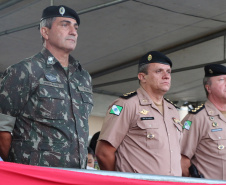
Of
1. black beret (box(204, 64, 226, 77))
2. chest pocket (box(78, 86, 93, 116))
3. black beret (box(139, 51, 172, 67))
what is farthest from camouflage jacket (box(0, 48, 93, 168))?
black beret (box(204, 64, 226, 77))

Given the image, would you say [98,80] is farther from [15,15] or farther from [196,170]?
[196,170]

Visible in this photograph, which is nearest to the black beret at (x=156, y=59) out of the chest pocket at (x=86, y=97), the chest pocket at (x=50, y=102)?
the chest pocket at (x=86, y=97)

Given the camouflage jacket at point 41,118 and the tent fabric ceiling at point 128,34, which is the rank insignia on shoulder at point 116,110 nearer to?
the camouflage jacket at point 41,118

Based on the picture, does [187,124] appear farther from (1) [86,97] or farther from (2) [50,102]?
(2) [50,102]

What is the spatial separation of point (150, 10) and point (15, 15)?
1.69m

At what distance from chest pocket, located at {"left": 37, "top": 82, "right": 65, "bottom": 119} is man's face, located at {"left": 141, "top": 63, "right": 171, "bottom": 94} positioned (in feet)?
3.31

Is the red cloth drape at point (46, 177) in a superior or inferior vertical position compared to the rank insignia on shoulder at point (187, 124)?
inferior

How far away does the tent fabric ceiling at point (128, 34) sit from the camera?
5590 mm

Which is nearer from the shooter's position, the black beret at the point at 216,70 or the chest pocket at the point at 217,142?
the chest pocket at the point at 217,142

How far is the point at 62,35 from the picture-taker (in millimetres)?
2709

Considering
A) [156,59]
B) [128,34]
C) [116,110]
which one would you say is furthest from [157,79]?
[128,34]

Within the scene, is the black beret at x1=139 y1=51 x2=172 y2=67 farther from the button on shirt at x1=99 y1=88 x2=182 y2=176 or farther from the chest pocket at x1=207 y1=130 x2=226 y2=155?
the chest pocket at x1=207 y1=130 x2=226 y2=155

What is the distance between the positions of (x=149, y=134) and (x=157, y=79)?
47 cm

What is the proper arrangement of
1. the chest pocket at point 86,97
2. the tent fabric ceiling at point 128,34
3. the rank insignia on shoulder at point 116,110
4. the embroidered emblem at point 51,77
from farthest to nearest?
1. the tent fabric ceiling at point 128,34
2. the rank insignia on shoulder at point 116,110
3. the chest pocket at point 86,97
4. the embroidered emblem at point 51,77
